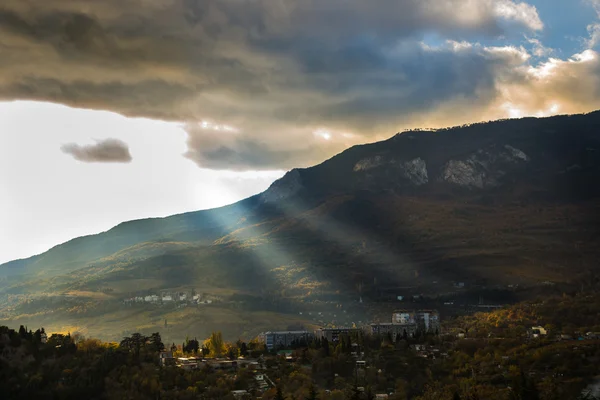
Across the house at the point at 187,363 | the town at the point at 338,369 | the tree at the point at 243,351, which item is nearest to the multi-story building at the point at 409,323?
the town at the point at 338,369

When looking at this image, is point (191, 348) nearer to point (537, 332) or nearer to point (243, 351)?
point (243, 351)

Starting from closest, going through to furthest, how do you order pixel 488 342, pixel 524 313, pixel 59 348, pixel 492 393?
pixel 492 393 < pixel 59 348 < pixel 488 342 < pixel 524 313

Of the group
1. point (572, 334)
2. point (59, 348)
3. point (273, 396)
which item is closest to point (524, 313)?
point (572, 334)

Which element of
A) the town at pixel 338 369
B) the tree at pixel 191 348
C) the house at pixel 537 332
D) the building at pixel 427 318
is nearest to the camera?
the town at pixel 338 369

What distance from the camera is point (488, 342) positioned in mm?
101500

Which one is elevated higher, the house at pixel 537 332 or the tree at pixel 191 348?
the tree at pixel 191 348

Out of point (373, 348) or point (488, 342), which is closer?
point (488, 342)

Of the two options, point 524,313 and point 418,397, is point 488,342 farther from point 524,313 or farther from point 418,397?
point 524,313

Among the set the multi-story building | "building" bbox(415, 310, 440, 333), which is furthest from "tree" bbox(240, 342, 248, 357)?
"building" bbox(415, 310, 440, 333)

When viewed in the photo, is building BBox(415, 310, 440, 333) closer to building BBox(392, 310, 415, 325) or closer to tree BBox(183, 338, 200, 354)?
building BBox(392, 310, 415, 325)

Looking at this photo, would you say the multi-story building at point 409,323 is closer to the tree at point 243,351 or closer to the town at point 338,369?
the town at point 338,369

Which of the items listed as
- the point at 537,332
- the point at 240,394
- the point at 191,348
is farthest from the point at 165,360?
the point at 537,332

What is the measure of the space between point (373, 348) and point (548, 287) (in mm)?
97353

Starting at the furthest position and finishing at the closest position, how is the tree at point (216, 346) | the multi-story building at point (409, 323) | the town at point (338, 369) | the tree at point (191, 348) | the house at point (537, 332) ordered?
the multi-story building at point (409, 323) → the tree at point (191, 348) → the tree at point (216, 346) → the house at point (537, 332) → the town at point (338, 369)
